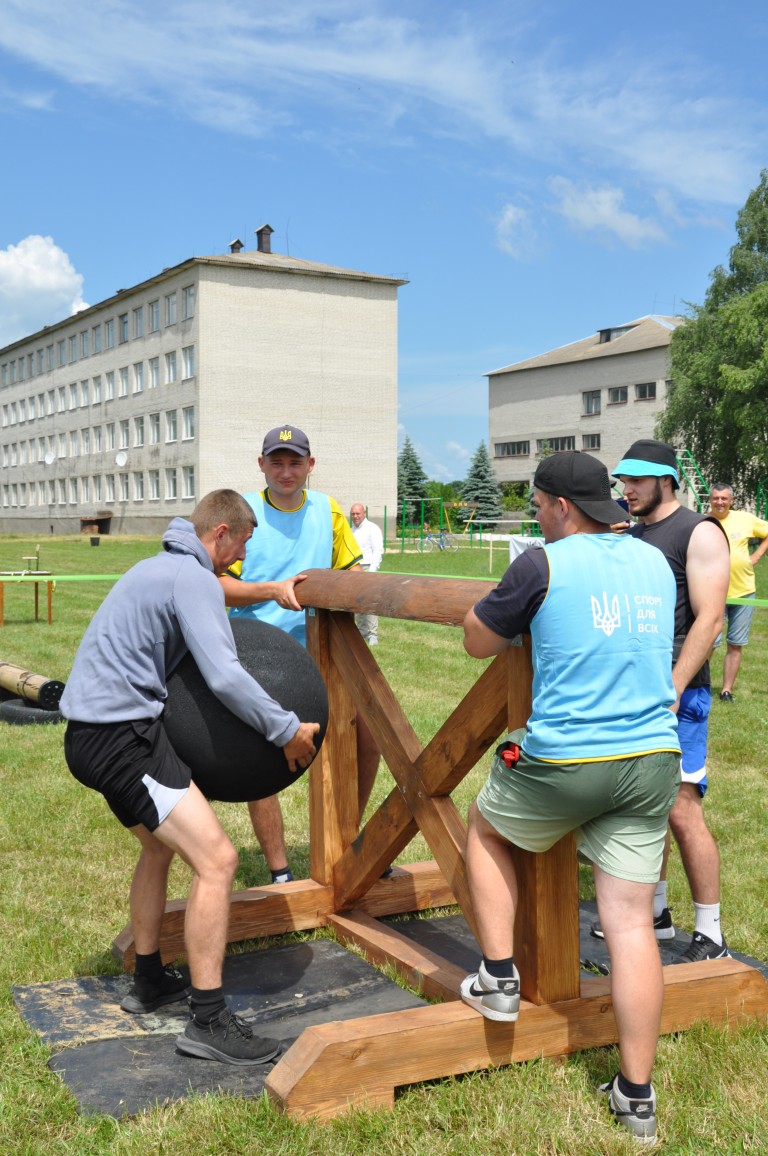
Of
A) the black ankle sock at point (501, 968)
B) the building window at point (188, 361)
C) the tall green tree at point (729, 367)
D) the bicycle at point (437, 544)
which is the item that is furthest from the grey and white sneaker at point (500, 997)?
the building window at point (188, 361)

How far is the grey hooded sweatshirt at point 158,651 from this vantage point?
3.68 meters

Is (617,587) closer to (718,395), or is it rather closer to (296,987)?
(296,987)

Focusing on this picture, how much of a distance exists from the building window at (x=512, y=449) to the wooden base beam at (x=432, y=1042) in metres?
73.4

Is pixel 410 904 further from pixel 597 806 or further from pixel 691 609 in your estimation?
pixel 597 806

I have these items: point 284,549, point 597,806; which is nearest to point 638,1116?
point 597,806

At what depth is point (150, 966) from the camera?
14.0 ft

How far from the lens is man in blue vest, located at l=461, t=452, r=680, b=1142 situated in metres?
3.24

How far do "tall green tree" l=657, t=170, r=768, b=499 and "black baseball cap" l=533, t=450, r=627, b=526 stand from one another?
4606 cm

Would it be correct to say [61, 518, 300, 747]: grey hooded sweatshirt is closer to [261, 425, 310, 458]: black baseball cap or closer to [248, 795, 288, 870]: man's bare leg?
[261, 425, 310, 458]: black baseball cap

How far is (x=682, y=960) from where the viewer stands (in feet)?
A: 15.6

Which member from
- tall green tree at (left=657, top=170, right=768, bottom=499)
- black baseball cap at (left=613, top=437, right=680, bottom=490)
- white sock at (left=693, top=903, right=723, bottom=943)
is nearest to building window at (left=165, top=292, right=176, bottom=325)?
tall green tree at (left=657, top=170, right=768, bottom=499)

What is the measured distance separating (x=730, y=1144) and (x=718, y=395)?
5070cm

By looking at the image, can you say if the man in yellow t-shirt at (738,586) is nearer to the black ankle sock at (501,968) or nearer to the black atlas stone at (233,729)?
the black atlas stone at (233,729)

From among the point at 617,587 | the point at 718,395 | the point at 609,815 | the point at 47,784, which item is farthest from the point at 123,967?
the point at 718,395
